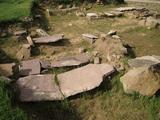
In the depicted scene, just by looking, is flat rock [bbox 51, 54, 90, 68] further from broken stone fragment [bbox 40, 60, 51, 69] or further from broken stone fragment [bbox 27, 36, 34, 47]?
broken stone fragment [bbox 27, 36, 34, 47]

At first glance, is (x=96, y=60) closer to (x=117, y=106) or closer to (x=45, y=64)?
(x=45, y=64)

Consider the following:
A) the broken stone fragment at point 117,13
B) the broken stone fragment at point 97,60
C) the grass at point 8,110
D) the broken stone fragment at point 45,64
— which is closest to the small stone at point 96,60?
the broken stone fragment at point 97,60

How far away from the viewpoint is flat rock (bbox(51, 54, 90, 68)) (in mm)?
→ 5824

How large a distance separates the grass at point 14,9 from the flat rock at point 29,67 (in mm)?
2342

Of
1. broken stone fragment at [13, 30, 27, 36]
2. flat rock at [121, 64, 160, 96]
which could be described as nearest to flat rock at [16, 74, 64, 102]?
flat rock at [121, 64, 160, 96]

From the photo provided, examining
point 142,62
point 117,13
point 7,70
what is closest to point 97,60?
point 142,62

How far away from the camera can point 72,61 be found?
5.98m

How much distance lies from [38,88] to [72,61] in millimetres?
1334

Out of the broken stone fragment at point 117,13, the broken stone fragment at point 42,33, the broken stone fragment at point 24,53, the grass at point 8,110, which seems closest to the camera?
the grass at point 8,110

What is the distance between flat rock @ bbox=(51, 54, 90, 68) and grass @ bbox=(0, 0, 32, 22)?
2517mm

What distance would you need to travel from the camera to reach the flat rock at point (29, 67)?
554 centimetres

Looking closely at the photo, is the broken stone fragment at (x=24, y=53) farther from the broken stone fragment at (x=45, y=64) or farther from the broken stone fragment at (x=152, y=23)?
the broken stone fragment at (x=152, y=23)

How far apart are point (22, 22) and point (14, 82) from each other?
3.35 meters

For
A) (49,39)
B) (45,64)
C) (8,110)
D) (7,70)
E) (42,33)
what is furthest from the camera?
(42,33)
